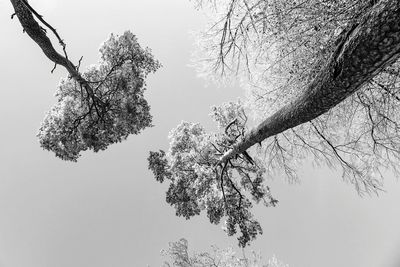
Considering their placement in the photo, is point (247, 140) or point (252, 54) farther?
point (252, 54)

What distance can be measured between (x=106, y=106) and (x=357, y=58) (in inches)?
299

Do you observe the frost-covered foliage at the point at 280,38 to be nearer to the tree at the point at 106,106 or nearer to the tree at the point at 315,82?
the tree at the point at 315,82

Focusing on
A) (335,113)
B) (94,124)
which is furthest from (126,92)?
(335,113)

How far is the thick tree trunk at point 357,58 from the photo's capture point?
2.97 metres

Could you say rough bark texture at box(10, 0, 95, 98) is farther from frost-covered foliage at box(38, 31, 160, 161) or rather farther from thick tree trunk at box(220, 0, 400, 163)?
thick tree trunk at box(220, 0, 400, 163)

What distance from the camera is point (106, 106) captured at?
9.55 metres

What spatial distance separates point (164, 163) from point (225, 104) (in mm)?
3018

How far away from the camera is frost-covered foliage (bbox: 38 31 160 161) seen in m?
9.63

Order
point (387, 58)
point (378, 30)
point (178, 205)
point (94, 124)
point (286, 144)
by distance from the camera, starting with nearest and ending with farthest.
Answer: point (378, 30) → point (387, 58) → point (94, 124) → point (286, 144) → point (178, 205)

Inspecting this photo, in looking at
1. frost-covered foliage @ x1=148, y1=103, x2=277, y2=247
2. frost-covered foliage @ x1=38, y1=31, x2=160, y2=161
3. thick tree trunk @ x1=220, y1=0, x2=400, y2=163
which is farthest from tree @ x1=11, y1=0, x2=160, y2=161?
thick tree trunk @ x1=220, y1=0, x2=400, y2=163

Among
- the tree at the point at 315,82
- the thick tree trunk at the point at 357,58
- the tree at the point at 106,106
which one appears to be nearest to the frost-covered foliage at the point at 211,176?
the tree at the point at 315,82

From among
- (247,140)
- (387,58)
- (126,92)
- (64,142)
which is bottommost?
(387,58)

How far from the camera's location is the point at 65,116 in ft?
31.7

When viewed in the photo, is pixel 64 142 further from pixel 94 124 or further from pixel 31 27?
pixel 31 27
